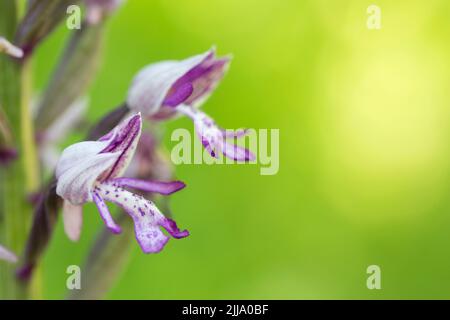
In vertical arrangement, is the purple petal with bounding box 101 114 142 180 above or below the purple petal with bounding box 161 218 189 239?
above

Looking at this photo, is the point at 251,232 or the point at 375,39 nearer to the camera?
the point at 251,232

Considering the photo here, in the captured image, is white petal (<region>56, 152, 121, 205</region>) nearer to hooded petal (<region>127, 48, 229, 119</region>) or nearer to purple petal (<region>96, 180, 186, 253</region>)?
purple petal (<region>96, 180, 186, 253</region>)

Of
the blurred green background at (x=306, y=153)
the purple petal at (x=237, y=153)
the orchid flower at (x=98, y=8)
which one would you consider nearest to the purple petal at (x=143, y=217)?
the purple petal at (x=237, y=153)

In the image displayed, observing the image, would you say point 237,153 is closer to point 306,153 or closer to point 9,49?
point 9,49

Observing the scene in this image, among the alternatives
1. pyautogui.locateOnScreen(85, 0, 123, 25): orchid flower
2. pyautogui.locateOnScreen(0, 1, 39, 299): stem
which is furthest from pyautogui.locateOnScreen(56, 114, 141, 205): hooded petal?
pyautogui.locateOnScreen(85, 0, 123, 25): orchid flower

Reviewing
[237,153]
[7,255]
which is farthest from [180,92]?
[7,255]

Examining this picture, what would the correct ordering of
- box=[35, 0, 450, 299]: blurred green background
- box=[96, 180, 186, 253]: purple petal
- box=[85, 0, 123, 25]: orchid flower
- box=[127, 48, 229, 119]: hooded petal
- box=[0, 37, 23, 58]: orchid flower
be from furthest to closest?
box=[35, 0, 450, 299]: blurred green background
box=[85, 0, 123, 25]: orchid flower
box=[127, 48, 229, 119]: hooded petal
box=[0, 37, 23, 58]: orchid flower
box=[96, 180, 186, 253]: purple petal

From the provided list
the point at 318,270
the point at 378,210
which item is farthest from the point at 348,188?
the point at 318,270
